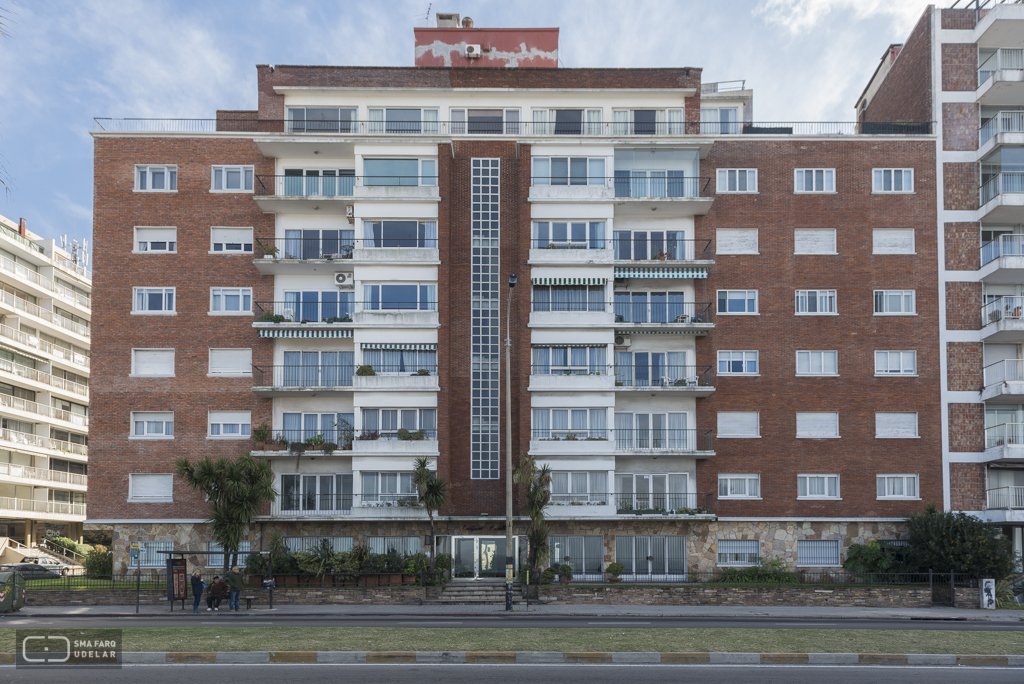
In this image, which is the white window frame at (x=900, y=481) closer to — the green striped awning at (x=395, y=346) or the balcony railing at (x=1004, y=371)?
the balcony railing at (x=1004, y=371)

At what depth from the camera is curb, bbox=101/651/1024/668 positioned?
18.1 metres

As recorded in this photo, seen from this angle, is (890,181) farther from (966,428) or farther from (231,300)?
(231,300)

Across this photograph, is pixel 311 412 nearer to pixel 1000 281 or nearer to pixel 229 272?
pixel 229 272

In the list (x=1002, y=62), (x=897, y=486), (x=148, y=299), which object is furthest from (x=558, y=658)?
(x=1002, y=62)

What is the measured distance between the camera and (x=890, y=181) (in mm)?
45375

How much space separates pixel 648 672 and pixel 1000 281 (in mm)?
36202

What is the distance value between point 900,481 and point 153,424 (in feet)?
123

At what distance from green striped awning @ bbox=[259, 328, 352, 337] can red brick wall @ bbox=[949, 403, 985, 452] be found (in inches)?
1196

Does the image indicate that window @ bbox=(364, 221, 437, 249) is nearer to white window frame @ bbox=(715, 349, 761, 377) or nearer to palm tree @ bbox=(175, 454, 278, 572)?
palm tree @ bbox=(175, 454, 278, 572)

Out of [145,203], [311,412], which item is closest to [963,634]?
[311,412]

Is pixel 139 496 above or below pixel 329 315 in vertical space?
below

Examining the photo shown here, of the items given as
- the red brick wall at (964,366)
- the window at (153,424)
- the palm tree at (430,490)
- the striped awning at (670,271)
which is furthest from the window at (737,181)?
the window at (153,424)

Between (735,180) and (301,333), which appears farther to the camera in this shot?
(735,180)

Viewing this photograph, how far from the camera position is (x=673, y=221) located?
151 ft
